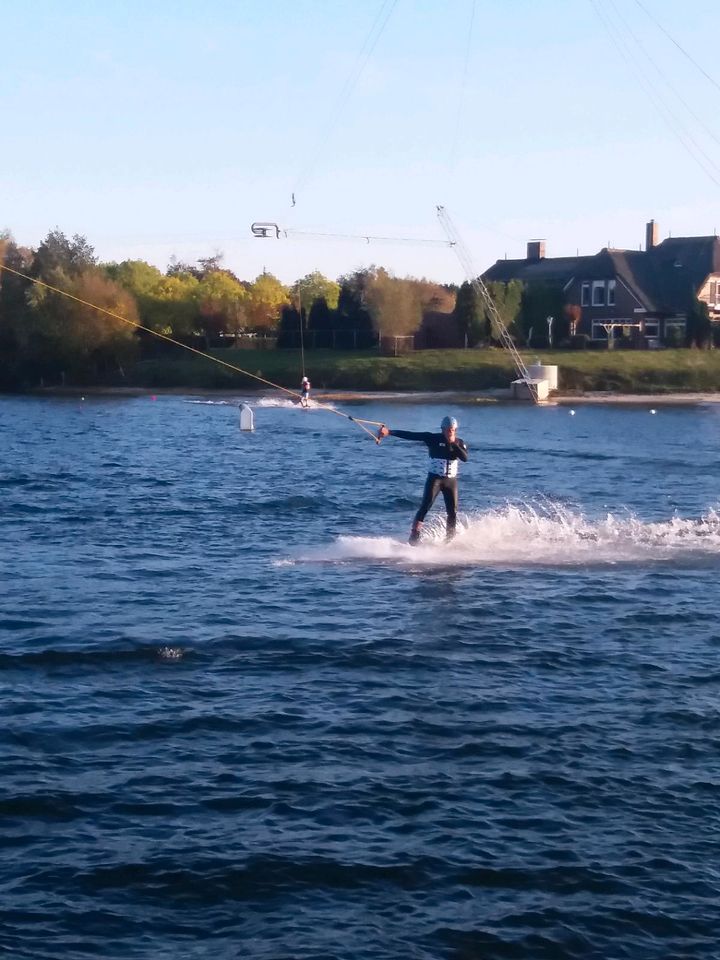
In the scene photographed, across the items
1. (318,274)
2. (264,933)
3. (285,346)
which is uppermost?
(318,274)

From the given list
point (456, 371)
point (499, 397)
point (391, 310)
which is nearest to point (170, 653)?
point (499, 397)

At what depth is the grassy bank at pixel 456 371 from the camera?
85062 millimetres

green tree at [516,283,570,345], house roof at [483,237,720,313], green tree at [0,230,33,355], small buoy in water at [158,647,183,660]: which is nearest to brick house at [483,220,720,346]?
house roof at [483,237,720,313]

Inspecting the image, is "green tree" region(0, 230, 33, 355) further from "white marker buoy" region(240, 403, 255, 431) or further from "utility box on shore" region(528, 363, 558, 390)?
"white marker buoy" region(240, 403, 255, 431)

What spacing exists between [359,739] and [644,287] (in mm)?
94565

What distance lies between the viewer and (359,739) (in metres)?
13.0

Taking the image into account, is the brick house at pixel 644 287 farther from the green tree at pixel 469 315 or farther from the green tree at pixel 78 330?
the green tree at pixel 78 330

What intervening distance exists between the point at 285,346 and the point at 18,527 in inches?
3123

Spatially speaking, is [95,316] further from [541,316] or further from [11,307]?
[541,316]

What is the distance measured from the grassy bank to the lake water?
5895 centimetres

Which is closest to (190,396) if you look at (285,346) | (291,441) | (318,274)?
(285,346)

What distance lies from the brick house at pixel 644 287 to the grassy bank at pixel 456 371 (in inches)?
387

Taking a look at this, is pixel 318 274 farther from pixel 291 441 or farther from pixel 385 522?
pixel 385 522

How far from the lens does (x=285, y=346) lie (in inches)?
4171
